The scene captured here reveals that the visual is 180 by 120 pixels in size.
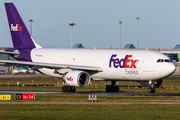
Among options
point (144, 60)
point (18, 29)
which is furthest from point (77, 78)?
point (18, 29)

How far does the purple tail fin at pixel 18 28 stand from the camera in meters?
54.6

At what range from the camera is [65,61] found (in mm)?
49656

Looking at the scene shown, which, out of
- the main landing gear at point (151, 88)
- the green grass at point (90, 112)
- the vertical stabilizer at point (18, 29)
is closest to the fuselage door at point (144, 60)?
the main landing gear at point (151, 88)

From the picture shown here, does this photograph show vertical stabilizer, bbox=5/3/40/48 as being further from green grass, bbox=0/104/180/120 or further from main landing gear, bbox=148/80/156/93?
green grass, bbox=0/104/180/120

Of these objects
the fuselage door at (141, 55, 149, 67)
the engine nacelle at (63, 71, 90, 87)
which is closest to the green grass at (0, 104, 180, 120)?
the fuselage door at (141, 55, 149, 67)

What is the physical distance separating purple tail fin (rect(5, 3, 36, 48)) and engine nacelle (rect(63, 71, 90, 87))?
1167cm

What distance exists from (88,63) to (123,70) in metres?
5.78

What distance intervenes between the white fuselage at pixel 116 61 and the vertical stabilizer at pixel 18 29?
309 centimetres

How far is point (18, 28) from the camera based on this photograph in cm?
5478

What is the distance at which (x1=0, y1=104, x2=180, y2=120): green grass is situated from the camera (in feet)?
75.8

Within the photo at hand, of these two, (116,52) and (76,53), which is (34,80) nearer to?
(76,53)

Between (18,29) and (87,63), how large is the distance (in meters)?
12.8

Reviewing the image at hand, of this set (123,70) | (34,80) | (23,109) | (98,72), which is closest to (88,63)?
(98,72)

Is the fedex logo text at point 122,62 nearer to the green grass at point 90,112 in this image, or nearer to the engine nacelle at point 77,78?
the engine nacelle at point 77,78
